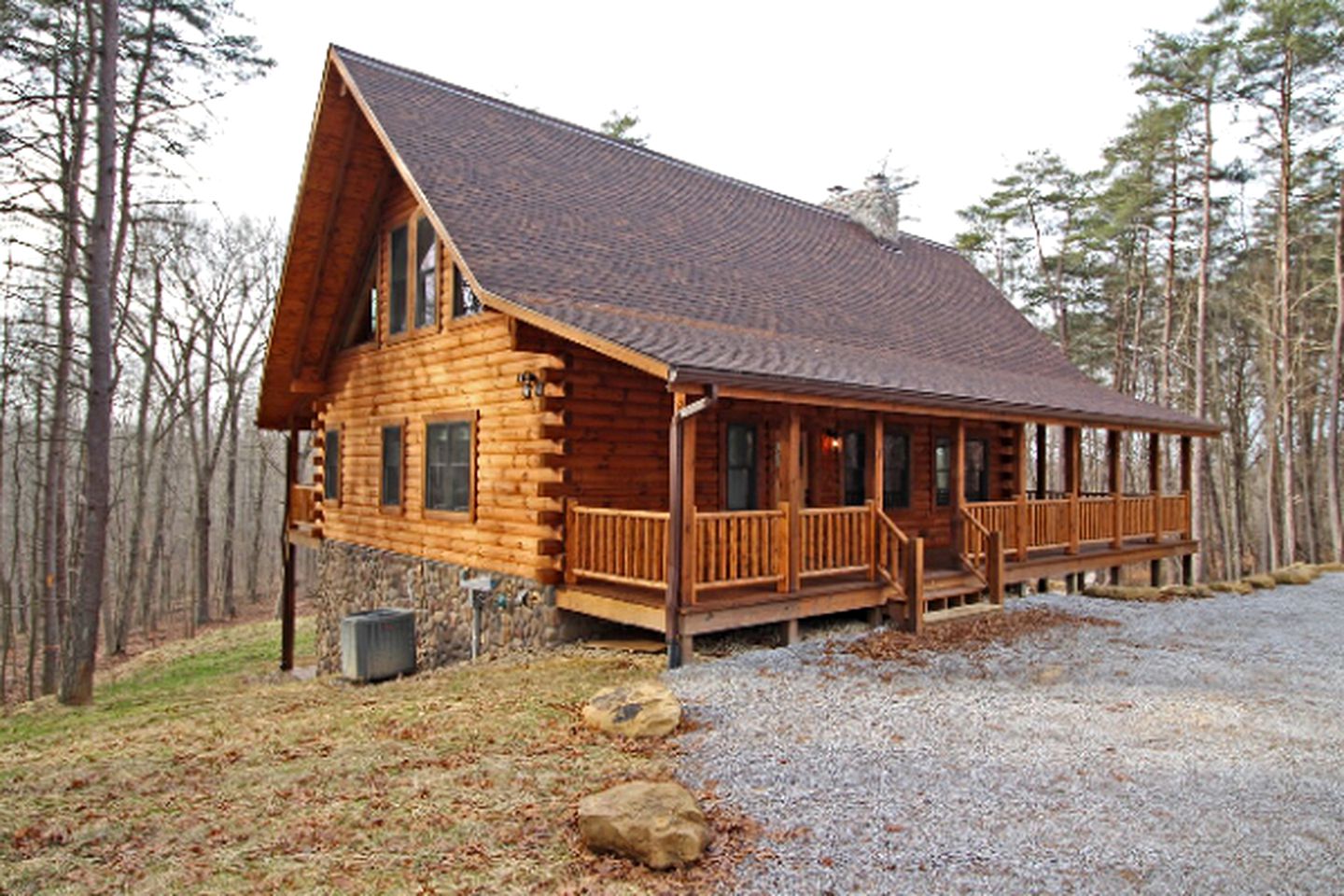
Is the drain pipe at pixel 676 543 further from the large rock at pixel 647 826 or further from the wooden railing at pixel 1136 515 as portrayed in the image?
the wooden railing at pixel 1136 515

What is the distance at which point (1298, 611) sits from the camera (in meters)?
12.9

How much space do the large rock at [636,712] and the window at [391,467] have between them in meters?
7.79

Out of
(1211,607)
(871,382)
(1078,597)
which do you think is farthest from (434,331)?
(1211,607)

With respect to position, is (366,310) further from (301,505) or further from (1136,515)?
(1136,515)

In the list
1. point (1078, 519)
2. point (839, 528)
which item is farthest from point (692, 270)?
point (1078, 519)

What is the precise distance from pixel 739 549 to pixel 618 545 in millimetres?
1341

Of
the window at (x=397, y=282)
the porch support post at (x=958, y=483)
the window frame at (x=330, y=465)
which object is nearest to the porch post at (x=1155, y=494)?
the porch support post at (x=958, y=483)

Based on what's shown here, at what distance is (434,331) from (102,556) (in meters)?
5.60

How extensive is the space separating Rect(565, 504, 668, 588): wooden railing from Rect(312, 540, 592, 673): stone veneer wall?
0.71 meters

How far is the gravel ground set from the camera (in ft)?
13.7

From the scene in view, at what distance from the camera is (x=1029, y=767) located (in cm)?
549

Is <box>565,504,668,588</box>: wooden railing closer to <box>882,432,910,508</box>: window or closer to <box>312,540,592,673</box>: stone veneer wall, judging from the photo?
<box>312,540,592,673</box>: stone veneer wall

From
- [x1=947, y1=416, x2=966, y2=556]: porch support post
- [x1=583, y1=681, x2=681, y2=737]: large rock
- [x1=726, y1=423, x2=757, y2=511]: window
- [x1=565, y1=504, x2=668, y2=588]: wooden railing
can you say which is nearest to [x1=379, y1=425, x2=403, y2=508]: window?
[x1=565, y1=504, x2=668, y2=588]: wooden railing

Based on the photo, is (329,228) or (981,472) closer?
(329,228)
